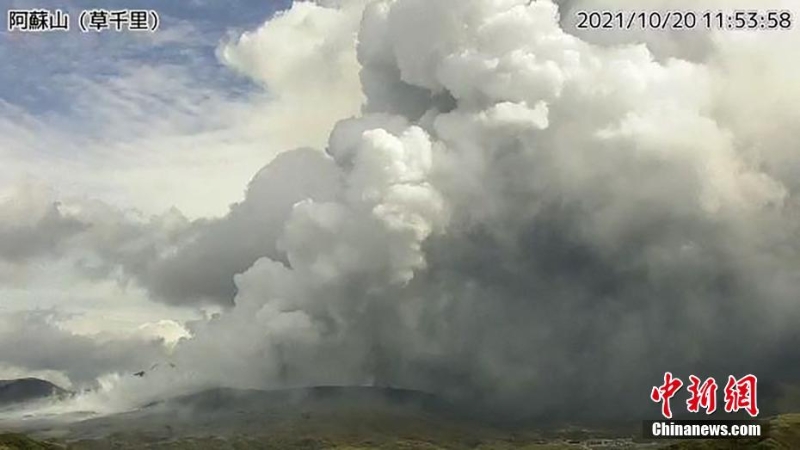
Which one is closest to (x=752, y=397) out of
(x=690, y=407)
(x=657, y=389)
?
(x=690, y=407)

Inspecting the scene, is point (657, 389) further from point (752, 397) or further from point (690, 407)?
point (752, 397)

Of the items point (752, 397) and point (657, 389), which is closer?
point (657, 389)
